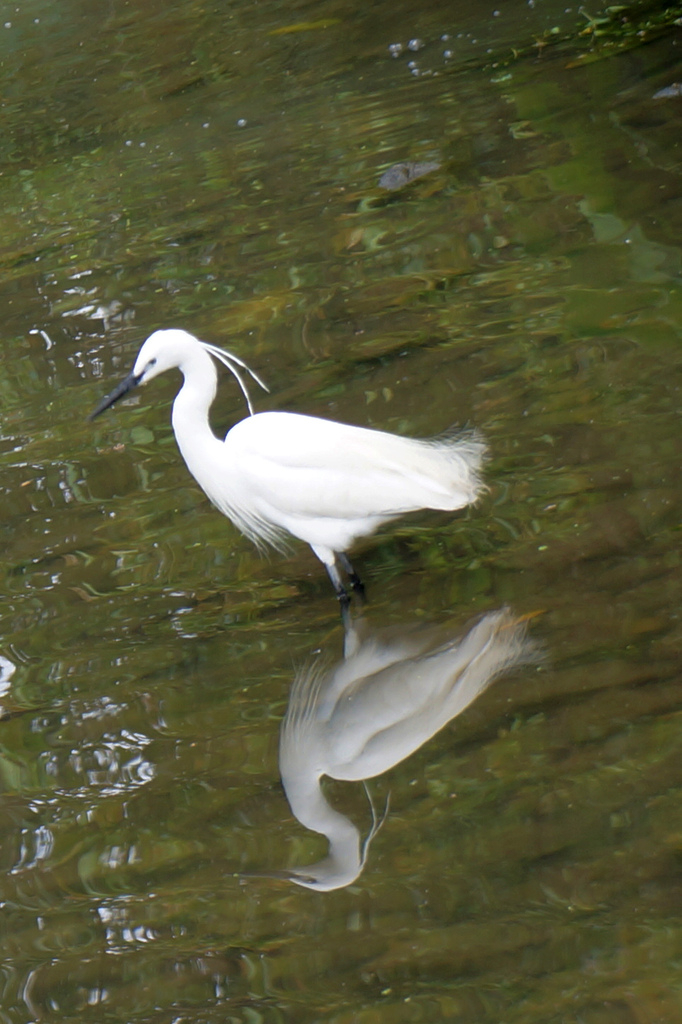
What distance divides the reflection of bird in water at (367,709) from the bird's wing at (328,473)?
379 mm

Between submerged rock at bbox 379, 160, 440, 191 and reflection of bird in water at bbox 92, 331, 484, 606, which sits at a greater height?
reflection of bird in water at bbox 92, 331, 484, 606

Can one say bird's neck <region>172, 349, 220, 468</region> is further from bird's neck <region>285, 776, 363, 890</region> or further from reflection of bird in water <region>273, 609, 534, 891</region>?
bird's neck <region>285, 776, 363, 890</region>

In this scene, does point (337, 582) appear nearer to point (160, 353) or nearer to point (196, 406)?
point (196, 406)

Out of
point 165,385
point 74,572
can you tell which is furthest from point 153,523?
point 165,385

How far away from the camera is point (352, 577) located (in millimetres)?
3426

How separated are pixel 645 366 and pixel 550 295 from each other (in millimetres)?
799

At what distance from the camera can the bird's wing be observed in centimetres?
327

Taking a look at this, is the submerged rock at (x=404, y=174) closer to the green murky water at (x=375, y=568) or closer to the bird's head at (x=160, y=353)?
the green murky water at (x=375, y=568)

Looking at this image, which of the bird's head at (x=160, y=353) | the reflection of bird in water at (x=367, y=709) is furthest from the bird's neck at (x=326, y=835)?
the bird's head at (x=160, y=353)

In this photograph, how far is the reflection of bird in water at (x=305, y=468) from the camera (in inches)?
129

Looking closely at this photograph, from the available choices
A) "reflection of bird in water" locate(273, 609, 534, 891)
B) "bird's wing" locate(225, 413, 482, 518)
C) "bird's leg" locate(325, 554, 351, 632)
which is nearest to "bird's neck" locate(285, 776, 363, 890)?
"reflection of bird in water" locate(273, 609, 534, 891)

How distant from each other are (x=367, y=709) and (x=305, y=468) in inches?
27.5

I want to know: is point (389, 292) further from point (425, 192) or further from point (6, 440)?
point (6, 440)

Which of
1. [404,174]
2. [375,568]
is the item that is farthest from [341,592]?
[404,174]
